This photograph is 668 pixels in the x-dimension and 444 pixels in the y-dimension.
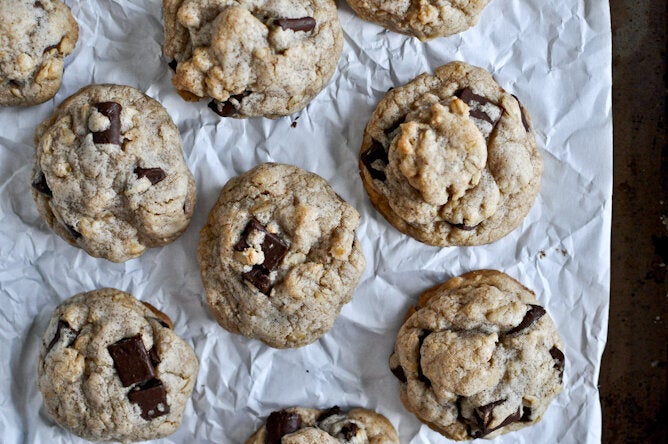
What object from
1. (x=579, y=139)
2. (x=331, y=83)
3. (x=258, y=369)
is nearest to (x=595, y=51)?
(x=579, y=139)

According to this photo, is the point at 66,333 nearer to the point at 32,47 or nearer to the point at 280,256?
the point at 280,256

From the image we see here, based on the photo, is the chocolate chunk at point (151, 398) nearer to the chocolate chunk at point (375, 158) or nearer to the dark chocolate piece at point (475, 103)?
the chocolate chunk at point (375, 158)

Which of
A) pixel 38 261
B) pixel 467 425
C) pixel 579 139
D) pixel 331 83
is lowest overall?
pixel 467 425

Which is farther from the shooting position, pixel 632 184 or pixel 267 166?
pixel 632 184

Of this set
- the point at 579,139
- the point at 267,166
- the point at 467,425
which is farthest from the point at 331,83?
the point at 467,425

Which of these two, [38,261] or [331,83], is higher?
[331,83]

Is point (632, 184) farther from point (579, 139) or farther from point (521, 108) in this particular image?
point (521, 108)
